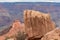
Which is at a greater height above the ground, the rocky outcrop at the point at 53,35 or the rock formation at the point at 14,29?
the rock formation at the point at 14,29

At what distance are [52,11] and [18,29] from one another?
0.45m

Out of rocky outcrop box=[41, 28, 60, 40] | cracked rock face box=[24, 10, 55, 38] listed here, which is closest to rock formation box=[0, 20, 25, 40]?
cracked rock face box=[24, 10, 55, 38]

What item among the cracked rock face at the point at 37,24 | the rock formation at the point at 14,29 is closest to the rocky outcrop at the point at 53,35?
the cracked rock face at the point at 37,24

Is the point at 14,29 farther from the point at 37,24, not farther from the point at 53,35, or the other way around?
the point at 53,35

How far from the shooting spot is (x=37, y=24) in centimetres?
180

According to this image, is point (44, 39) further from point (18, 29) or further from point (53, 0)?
point (53, 0)

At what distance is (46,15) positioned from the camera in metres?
1.82

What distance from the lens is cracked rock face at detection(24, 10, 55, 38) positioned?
5.87 ft

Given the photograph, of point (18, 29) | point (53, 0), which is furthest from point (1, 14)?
point (53, 0)

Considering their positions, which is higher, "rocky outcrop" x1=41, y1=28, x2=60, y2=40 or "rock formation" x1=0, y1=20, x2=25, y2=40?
"rock formation" x1=0, y1=20, x2=25, y2=40

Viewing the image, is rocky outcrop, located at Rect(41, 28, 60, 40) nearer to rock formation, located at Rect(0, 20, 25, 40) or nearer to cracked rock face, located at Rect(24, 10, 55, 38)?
cracked rock face, located at Rect(24, 10, 55, 38)

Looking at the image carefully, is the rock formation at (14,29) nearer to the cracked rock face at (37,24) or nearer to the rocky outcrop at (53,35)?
the cracked rock face at (37,24)

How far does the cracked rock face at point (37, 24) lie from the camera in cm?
179

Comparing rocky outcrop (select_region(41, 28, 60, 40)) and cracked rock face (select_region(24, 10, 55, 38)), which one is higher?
cracked rock face (select_region(24, 10, 55, 38))
